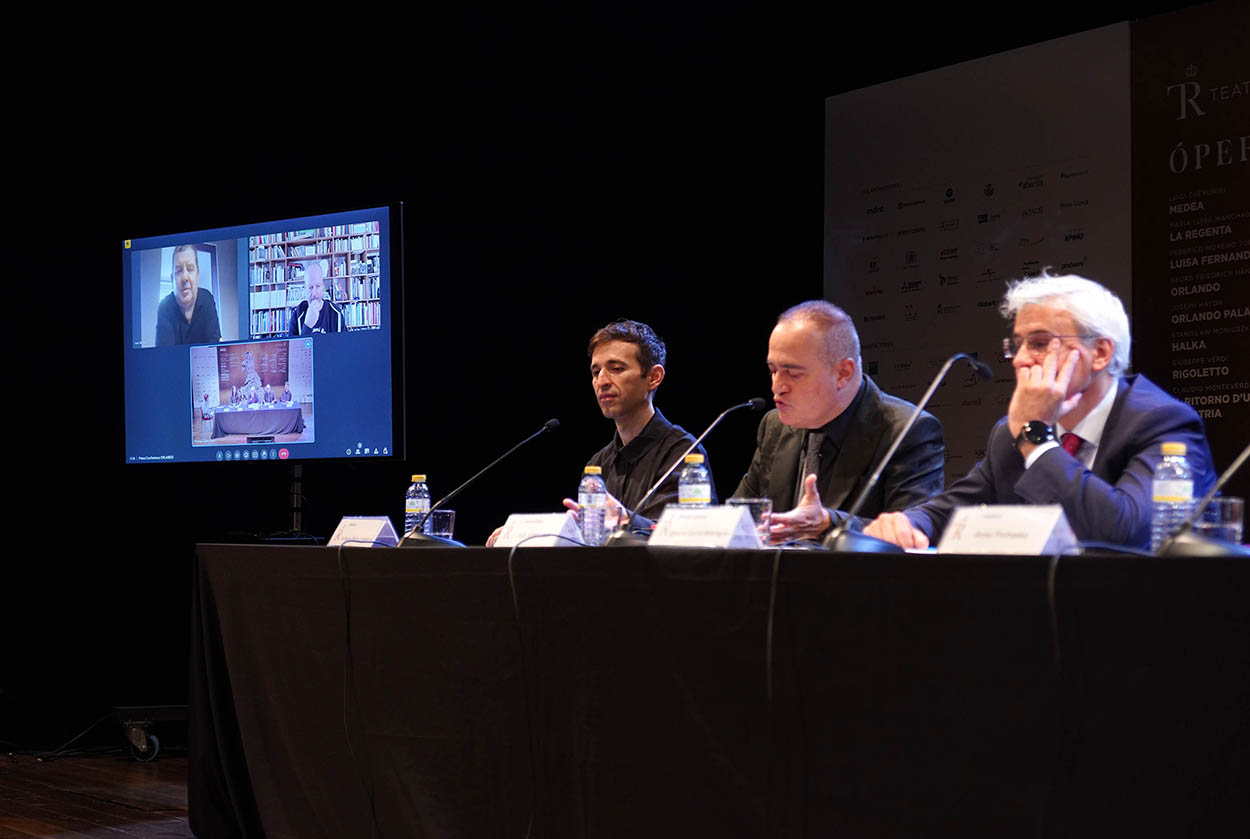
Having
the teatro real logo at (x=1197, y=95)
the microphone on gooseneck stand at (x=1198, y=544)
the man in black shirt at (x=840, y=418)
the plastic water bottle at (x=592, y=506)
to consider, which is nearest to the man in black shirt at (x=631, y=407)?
the man in black shirt at (x=840, y=418)

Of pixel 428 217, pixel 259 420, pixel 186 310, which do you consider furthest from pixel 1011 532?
pixel 186 310

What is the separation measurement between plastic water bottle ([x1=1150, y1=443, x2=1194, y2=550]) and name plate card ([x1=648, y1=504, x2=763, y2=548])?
1.83 feet

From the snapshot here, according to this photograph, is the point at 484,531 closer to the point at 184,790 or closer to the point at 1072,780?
the point at 184,790

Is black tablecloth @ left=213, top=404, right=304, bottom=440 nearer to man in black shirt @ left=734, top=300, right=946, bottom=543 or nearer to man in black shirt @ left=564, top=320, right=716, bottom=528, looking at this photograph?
man in black shirt @ left=564, top=320, right=716, bottom=528

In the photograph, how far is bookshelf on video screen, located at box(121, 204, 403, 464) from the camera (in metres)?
4.07

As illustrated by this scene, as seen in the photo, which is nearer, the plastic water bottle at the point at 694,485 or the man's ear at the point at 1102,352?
the man's ear at the point at 1102,352

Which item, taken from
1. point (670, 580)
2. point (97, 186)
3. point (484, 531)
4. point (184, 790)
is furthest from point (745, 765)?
point (97, 186)

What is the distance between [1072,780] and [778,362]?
136 cm

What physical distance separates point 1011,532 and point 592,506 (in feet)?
3.55

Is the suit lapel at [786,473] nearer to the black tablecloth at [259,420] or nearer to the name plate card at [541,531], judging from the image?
the name plate card at [541,531]

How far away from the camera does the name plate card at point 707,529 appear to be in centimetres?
189

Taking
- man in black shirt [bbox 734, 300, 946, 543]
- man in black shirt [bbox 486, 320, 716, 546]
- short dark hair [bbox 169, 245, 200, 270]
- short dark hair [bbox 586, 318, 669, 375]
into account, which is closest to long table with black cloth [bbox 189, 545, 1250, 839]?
man in black shirt [bbox 734, 300, 946, 543]

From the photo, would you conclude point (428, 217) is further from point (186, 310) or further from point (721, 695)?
point (721, 695)

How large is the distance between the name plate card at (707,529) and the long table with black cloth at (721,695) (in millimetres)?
40
